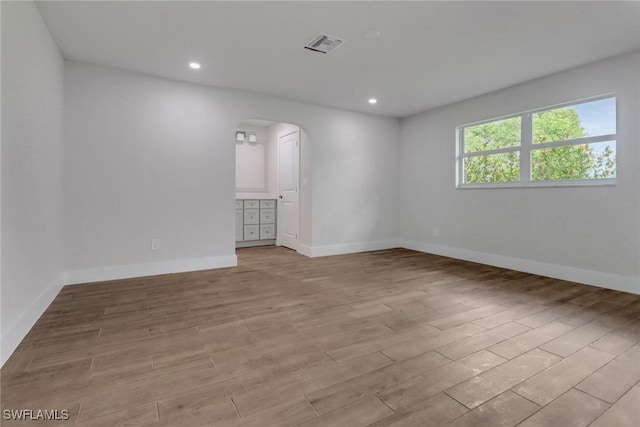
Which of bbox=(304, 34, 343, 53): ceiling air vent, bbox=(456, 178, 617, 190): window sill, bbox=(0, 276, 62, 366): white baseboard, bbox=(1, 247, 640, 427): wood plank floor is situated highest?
bbox=(304, 34, 343, 53): ceiling air vent

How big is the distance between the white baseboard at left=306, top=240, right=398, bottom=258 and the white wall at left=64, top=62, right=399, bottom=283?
74 cm

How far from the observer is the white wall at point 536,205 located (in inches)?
127

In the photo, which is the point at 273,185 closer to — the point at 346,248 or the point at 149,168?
the point at 346,248

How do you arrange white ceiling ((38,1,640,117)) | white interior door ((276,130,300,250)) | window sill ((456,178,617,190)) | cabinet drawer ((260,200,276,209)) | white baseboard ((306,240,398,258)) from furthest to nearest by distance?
cabinet drawer ((260,200,276,209)) → white interior door ((276,130,300,250)) → white baseboard ((306,240,398,258)) → window sill ((456,178,617,190)) → white ceiling ((38,1,640,117))

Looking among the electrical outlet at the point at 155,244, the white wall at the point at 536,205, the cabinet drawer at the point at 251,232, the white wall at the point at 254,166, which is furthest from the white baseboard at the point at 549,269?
the electrical outlet at the point at 155,244

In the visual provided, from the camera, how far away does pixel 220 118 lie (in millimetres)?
4195

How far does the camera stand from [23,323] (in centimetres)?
213

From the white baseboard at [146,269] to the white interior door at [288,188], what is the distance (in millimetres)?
1681

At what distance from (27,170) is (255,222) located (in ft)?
13.6

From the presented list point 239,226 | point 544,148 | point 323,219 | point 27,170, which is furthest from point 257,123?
point 544,148

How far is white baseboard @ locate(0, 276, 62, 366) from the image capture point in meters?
1.84

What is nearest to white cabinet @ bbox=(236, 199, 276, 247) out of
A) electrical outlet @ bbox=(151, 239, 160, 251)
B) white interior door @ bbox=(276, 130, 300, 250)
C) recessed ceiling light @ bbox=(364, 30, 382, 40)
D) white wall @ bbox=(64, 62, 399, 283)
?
white interior door @ bbox=(276, 130, 300, 250)

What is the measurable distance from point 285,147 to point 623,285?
17.1 feet

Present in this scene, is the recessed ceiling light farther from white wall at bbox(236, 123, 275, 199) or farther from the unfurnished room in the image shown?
white wall at bbox(236, 123, 275, 199)
